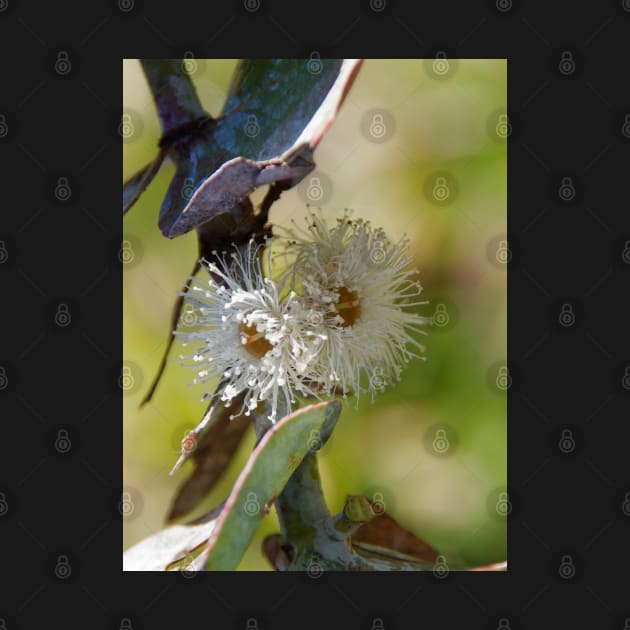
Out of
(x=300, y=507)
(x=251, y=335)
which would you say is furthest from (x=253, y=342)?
(x=300, y=507)

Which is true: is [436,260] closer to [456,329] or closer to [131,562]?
[456,329]

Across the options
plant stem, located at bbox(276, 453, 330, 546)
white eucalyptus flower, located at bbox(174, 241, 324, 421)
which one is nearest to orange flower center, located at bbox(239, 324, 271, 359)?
white eucalyptus flower, located at bbox(174, 241, 324, 421)

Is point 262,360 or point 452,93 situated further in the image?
point 452,93

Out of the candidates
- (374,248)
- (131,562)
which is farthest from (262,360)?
(131,562)

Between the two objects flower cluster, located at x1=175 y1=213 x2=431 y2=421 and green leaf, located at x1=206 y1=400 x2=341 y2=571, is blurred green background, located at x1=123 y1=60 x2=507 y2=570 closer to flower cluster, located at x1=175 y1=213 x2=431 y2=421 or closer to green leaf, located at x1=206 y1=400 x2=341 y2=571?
flower cluster, located at x1=175 y1=213 x2=431 y2=421

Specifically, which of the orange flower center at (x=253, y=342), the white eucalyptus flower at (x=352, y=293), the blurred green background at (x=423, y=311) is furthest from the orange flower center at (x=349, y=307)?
the blurred green background at (x=423, y=311)

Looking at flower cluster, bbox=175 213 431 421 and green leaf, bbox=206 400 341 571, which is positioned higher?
flower cluster, bbox=175 213 431 421
